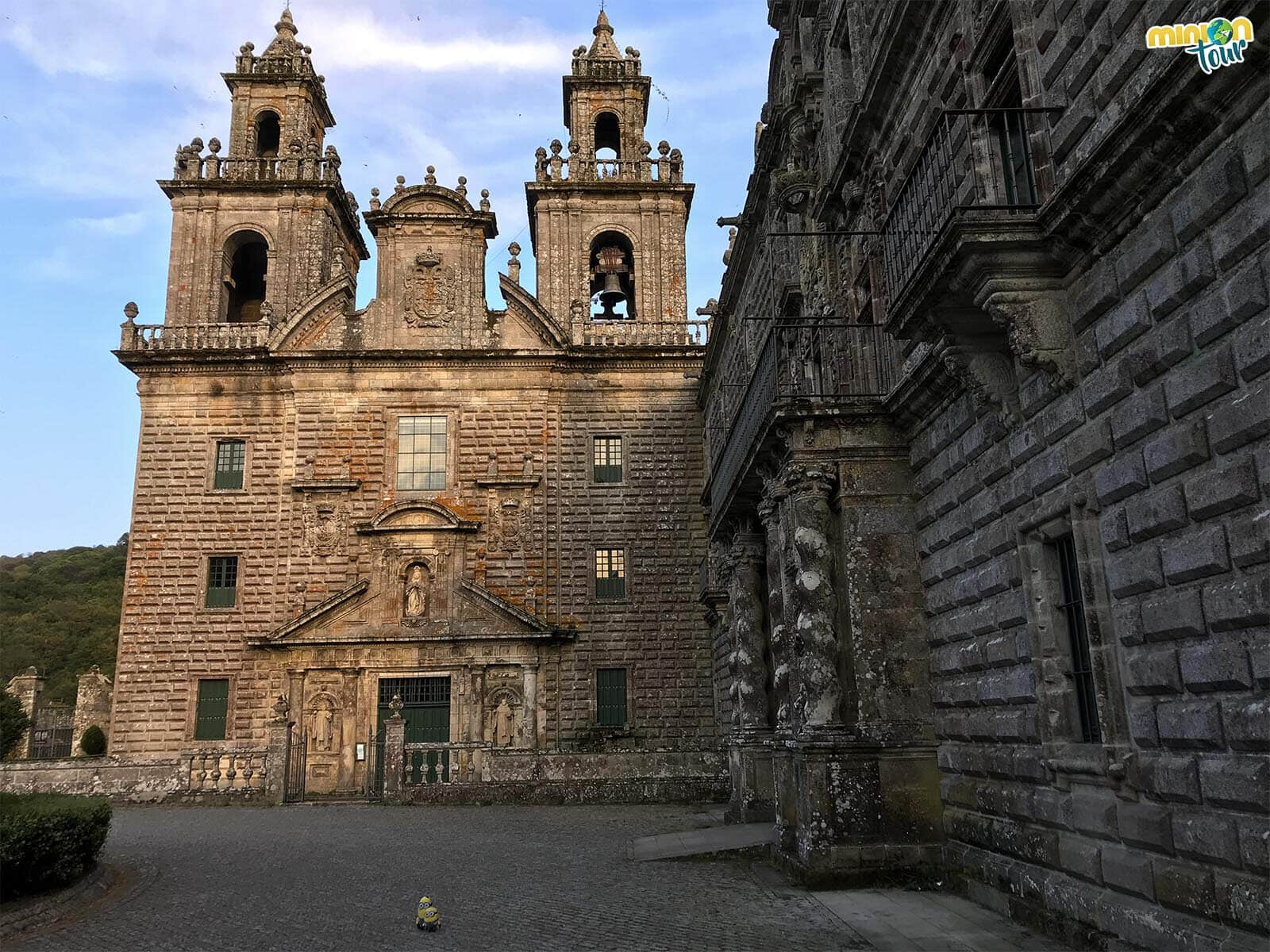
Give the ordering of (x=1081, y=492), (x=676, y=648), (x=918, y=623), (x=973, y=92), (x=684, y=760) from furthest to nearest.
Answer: (x=676, y=648), (x=684, y=760), (x=918, y=623), (x=973, y=92), (x=1081, y=492)

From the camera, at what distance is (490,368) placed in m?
29.0

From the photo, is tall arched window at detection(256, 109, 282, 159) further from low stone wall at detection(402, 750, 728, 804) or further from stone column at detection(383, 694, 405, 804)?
low stone wall at detection(402, 750, 728, 804)

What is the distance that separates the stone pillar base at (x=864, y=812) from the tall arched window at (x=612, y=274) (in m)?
21.5

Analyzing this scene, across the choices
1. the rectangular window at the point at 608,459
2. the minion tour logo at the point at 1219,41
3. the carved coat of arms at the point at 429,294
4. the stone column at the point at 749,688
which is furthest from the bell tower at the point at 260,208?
the minion tour logo at the point at 1219,41

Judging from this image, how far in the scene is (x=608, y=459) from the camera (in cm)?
2903

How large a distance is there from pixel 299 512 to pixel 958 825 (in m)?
21.7

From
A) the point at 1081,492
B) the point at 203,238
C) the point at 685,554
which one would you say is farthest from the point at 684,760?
the point at 203,238

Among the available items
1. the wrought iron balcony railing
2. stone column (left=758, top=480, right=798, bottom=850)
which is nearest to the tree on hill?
stone column (left=758, top=480, right=798, bottom=850)

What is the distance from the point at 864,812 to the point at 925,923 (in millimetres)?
2162

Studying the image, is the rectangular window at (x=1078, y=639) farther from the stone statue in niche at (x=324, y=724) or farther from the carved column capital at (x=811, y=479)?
the stone statue in niche at (x=324, y=724)

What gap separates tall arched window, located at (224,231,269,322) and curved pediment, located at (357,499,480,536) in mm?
8477

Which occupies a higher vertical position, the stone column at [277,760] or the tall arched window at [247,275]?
the tall arched window at [247,275]

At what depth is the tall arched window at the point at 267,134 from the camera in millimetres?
32469

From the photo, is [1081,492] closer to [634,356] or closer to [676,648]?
[676,648]
